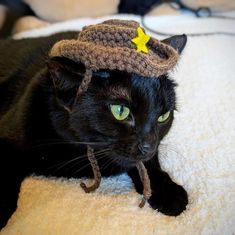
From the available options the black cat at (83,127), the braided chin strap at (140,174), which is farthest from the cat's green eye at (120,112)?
the braided chin strap at (140,174)

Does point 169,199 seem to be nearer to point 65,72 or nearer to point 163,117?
point 163,117

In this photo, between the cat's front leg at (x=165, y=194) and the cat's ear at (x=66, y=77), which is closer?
the cat's ear at (x=66, y=77)

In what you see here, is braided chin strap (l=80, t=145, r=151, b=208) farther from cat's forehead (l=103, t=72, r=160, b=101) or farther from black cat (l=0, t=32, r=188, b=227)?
cat's forehead (l=103, t=72, r=160, b=101)

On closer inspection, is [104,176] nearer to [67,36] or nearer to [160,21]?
[67,36]

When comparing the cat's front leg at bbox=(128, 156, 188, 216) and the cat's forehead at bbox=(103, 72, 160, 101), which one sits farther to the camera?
the cat's front leg at bbox=(128, 156, 188, 216)

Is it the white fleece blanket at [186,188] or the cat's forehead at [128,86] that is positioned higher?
the cat's forehead at [128,86]

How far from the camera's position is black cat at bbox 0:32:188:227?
2.39ft

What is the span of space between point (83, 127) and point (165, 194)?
0.23 m

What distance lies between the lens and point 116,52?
68 centimetres

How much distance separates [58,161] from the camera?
0.87 metres

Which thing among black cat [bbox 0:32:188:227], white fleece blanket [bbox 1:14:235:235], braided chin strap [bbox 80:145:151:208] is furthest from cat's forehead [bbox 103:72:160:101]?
white fleece blanket [bbox 1:14:235:235]

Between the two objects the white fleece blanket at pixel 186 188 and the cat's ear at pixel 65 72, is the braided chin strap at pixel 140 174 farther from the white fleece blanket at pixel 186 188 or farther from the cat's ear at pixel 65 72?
the cat's ear at pixel 65 72

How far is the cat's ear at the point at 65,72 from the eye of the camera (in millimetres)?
715

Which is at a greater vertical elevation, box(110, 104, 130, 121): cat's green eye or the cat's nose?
box(110, 104, 130, 121): cat's green eye
